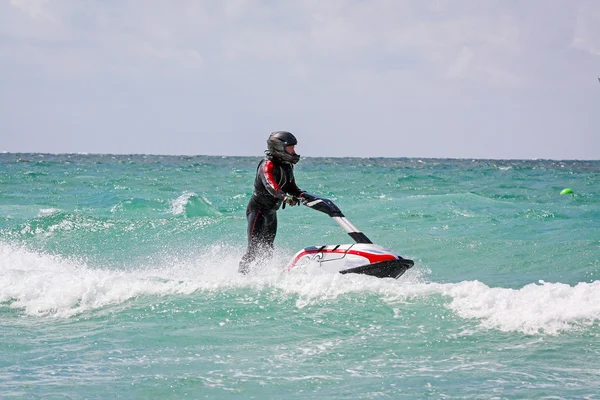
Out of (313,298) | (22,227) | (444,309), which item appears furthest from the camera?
(22,227)

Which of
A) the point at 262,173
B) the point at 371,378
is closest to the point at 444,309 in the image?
the point at 371,378

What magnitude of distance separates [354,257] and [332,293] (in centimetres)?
44

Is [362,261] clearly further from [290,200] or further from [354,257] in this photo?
[290,200]

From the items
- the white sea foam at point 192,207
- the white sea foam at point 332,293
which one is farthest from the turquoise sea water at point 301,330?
the white sea foam at point 192,207

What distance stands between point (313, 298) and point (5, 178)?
32721 millimetres

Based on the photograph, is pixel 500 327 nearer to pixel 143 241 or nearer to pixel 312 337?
pixel 312 337

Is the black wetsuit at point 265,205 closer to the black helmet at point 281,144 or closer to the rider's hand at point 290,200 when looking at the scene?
the black helmet at point 281,144

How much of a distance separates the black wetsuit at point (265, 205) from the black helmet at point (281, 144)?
111mm

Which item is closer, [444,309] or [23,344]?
[23,344]

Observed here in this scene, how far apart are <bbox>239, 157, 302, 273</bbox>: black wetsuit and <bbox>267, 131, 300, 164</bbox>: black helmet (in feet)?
0.36

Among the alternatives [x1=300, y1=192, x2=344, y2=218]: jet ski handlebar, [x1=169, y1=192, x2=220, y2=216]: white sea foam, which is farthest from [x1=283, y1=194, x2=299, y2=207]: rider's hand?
[x1=169, y1=192, x2=220, y2=216]: white sea foam

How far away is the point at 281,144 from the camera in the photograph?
8164mm

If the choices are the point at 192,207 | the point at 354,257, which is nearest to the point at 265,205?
the point at 354,257

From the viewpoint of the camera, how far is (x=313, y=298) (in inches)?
303
